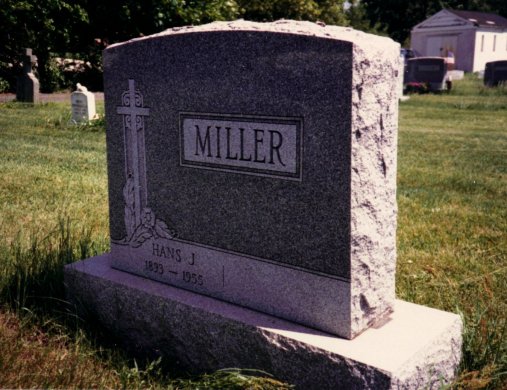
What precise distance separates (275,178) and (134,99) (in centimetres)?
97

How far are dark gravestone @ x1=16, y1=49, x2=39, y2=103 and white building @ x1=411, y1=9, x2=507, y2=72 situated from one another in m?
29.6

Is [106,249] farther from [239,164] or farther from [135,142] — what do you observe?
[239,164]

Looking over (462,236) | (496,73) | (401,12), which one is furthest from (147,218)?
(401,12)

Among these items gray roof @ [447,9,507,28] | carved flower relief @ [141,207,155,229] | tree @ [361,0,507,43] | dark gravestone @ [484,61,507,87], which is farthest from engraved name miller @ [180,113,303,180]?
tree @ [361,0,507,43]

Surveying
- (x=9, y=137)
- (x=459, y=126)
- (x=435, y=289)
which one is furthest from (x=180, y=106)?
(x=459, y=126)

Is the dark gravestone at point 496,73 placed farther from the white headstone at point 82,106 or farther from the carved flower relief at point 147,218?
the carved flower relief at point 147,218

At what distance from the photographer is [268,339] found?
8.04 ft

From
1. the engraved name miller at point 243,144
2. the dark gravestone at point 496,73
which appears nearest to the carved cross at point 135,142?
the engraved name miller at point 243,144

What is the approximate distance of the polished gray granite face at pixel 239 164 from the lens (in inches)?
91.2

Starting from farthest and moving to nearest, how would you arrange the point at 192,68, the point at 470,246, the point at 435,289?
1. the point at 470,246
2. the point at 435,289
3. the point at 192,68

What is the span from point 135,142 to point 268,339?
127 cm

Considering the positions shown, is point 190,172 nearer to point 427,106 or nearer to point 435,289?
point 435,289

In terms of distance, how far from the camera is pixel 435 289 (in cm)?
354

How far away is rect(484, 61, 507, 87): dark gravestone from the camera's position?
2492cm
